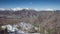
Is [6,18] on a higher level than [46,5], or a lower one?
lower

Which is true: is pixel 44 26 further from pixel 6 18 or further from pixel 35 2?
pixel 6 18

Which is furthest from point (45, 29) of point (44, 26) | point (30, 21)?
point (30, 21)

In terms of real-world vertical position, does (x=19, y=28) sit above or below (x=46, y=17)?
below

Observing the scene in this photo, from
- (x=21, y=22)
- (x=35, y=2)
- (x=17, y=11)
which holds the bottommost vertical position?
(x=21, y=22)

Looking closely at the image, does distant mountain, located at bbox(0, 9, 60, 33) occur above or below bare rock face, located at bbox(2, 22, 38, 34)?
above

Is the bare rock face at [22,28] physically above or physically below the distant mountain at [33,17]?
below

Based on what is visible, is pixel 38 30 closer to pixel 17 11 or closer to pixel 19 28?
pixel 19 28

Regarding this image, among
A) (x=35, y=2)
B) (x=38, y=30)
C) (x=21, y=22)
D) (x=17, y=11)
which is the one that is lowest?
(x=38, y=30)

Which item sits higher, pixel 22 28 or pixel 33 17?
pixel 33 17

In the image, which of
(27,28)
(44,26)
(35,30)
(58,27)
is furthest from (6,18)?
(58,27)
